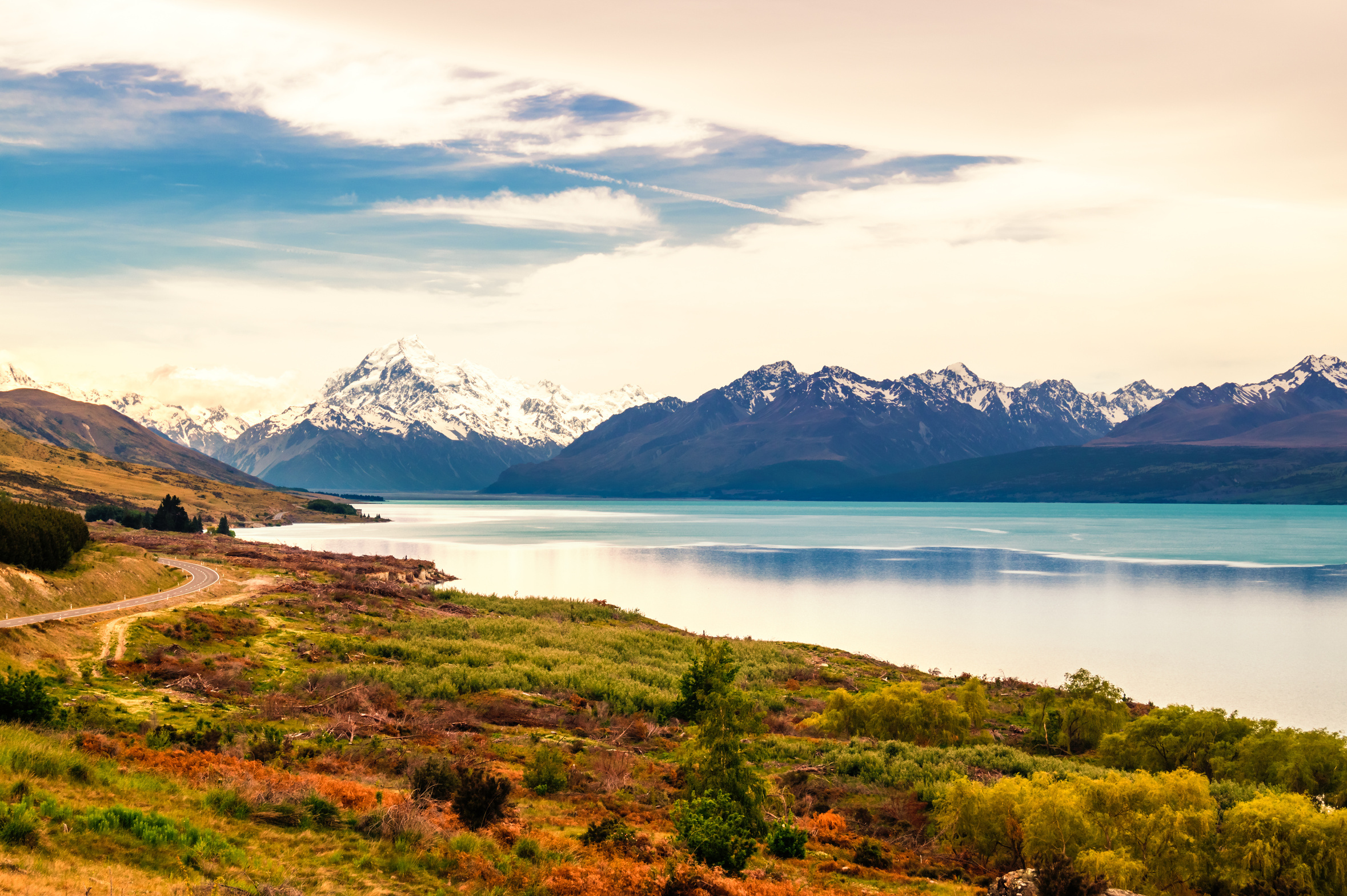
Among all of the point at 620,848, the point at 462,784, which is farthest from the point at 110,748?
the point at 620,848

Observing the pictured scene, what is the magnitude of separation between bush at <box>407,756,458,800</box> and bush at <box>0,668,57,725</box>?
798cm

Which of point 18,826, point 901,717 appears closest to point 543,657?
point 901,717

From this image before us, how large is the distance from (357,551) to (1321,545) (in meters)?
170

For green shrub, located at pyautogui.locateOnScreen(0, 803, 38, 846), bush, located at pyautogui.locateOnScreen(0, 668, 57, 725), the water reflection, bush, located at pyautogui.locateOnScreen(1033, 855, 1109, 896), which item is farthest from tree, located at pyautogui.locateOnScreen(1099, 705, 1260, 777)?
bush, located at pyautogui.locateOnScreen(0, 668, 57, 725)

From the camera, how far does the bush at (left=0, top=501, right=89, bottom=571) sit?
34.6m

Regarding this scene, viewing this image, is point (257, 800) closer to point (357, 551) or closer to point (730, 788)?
point (730, 788)

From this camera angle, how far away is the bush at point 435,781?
17.9 meters

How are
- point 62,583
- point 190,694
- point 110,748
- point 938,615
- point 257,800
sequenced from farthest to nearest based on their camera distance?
point 938,615
point 62,583
point 190,694
point 110,748
point 257,800

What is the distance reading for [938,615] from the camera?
7612 centimetres

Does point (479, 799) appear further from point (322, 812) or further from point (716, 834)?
point (716, 834)

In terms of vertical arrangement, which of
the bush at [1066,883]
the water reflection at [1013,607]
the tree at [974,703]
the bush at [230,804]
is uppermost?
the bush at [230,804]

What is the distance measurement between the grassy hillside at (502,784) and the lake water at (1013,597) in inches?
738

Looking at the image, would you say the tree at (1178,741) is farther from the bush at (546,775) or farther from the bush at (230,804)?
the bush at (230,804)

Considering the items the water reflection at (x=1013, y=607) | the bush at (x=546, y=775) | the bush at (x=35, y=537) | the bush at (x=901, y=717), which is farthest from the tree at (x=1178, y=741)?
the bush at (x=35, y=537)
